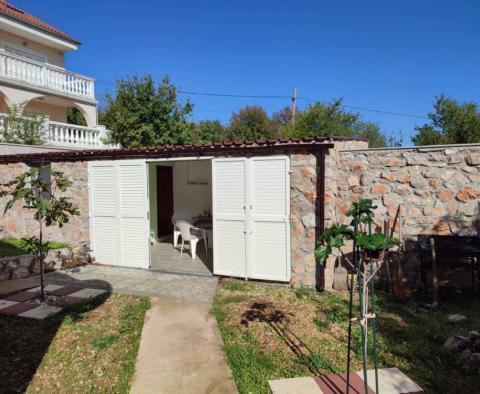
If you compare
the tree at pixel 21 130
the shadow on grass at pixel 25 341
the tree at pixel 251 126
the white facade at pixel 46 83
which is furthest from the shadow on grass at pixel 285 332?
the tree at pixel 251 126

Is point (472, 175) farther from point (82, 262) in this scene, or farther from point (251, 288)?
point (82, 262)

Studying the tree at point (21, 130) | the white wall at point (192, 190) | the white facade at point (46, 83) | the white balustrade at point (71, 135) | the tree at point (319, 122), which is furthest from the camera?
the tree at point (319, 122)

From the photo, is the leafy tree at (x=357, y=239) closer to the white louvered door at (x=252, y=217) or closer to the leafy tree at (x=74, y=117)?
the white louvered door at (x=252, y=217)

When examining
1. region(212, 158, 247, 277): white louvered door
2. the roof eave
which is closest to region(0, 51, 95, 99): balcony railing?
the roof eave

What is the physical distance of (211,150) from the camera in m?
7.00

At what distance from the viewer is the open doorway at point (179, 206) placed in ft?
33.0

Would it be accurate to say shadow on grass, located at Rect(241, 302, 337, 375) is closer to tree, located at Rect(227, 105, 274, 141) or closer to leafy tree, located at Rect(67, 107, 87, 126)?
Answer: tree, located at Rect(227, 105, 274, 141)

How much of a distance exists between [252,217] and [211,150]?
1.62 metres

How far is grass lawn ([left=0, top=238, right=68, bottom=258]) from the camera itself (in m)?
7.81

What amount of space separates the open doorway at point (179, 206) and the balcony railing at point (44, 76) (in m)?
8.57

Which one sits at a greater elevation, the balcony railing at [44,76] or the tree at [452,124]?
the balcony railing at [44,76]

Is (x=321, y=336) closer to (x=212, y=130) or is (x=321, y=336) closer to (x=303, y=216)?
(x=303, y=216)

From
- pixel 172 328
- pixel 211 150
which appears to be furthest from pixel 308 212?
pixel 172 328

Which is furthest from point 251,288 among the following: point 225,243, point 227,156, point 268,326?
point 227,156
